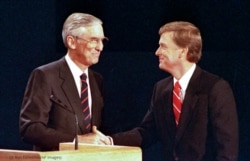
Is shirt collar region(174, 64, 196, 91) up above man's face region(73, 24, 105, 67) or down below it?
below

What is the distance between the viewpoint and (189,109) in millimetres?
3781

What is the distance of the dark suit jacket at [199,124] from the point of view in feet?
12.0

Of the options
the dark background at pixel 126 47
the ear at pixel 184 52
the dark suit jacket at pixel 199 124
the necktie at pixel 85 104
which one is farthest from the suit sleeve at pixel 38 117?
the dark background at pixel 126 47

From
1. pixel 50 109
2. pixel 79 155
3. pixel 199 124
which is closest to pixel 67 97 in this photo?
pixel 50 109

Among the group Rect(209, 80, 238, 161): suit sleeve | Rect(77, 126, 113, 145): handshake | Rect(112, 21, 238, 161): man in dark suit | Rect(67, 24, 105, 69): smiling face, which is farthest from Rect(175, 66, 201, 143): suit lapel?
Rect(67, 24, 105, 69): smiling face

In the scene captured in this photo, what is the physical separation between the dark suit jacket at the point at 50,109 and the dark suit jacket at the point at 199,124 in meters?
0.34

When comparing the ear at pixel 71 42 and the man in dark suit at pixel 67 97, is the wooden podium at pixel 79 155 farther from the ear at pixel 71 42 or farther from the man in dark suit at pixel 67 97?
the ear at pixel 71 42

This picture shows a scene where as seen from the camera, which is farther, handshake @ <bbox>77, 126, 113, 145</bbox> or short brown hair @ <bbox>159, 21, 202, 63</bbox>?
short brown hair @ <bbox>159, 21, 202, 63</bbox>

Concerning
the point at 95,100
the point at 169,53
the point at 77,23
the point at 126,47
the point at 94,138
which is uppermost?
the point at 77,23

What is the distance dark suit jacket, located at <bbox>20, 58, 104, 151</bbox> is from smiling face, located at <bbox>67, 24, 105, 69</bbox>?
8 centimetres

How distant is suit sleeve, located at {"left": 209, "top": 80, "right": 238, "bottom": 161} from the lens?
12.0 feet

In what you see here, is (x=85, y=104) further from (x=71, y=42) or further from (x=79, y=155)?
(x=79, y=155)

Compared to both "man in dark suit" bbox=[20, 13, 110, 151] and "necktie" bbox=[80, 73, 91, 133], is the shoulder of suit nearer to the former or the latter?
"man in dark suit" bbox=[20, 13, 110, 151]

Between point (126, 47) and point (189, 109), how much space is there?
0.98 metres
